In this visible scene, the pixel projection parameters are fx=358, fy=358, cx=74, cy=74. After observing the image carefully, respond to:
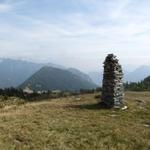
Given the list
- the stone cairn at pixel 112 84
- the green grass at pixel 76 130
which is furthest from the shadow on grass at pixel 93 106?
the green grass at pixel 76 130

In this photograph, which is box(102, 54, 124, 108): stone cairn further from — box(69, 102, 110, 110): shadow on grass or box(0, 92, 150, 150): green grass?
box(0, 92, 150, 150): green grass

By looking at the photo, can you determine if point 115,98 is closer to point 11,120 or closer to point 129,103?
point 129,103

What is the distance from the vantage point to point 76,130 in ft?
109

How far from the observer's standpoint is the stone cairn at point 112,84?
1893 inches

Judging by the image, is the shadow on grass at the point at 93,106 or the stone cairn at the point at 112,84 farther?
the stone cairn at the point at 112,84

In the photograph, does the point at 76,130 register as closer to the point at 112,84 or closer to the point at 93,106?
the point at 93,106

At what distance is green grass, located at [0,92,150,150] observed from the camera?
28766mm

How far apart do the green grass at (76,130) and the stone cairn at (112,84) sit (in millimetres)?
3337

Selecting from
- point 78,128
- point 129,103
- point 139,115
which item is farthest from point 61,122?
point 129,103

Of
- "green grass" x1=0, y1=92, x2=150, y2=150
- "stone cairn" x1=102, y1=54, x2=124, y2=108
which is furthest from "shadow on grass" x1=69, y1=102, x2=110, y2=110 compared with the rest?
"green grass" x1=0, y1=92, x2=150, y2=150

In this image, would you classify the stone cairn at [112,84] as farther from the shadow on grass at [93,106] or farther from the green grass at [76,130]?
the green grass at [76,130]

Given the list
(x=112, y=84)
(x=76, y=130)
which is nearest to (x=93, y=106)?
(x=112, y=84)

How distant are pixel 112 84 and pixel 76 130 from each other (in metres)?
16.8

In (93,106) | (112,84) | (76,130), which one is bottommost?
(76,130)
